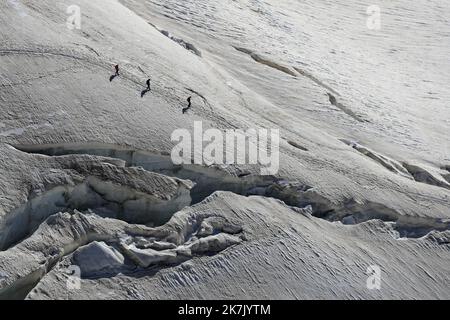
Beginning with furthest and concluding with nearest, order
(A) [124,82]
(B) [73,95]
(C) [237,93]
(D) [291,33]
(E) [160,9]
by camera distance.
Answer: (D) [291,33] → (E) [160,9] → (C) [237,93] → (A) [124,82] → (B) [73,95]

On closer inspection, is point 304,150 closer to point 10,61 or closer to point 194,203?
point 194,203

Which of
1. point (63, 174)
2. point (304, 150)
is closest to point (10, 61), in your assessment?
point (63, 174)

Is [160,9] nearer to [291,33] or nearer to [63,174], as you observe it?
[291,33]

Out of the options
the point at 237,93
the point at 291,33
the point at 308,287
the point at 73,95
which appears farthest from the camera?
the point at 291,33

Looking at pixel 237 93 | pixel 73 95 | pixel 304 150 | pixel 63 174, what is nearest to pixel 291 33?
pixel 237 93

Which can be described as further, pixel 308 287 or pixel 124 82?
pixel 124 82
